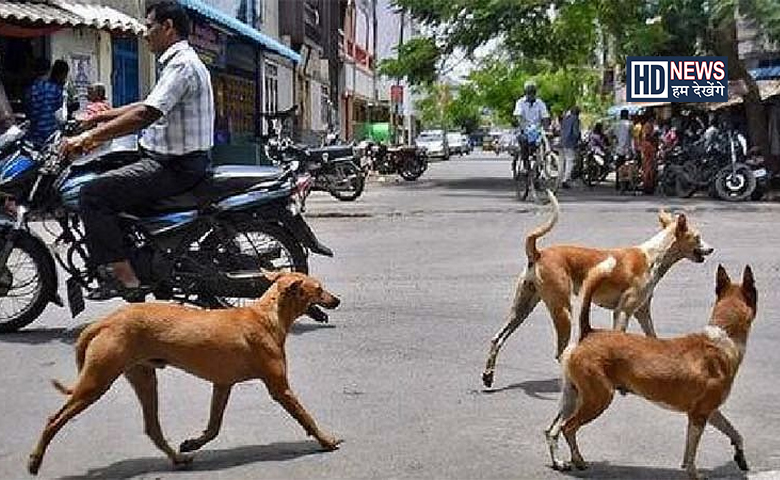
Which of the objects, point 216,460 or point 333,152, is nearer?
point 216,460

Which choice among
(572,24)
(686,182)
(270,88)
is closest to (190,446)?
(686,182)

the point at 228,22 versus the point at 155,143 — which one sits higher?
the point at 228,22

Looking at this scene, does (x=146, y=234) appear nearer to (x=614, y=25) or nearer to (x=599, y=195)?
(x=599, y=195)

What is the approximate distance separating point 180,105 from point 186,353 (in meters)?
2.80

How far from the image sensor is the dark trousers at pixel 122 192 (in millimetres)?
8141

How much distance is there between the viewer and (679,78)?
29.9 meters

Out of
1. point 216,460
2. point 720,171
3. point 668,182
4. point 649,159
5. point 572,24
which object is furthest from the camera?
point 572,24

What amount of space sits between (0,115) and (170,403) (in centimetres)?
992

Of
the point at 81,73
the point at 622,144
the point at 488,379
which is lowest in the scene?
the point at 488,379

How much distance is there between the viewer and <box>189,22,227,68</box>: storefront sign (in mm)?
25942

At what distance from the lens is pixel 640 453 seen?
582 centimetres

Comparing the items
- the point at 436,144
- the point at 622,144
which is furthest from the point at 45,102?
the point at 436,144

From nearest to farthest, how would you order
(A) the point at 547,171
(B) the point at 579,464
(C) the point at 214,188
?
1. (B) the point at 579,464
2. (C) the point at 214,188
3. (A) the point at 547,171

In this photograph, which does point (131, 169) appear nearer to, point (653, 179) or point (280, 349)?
point (280, 349)
